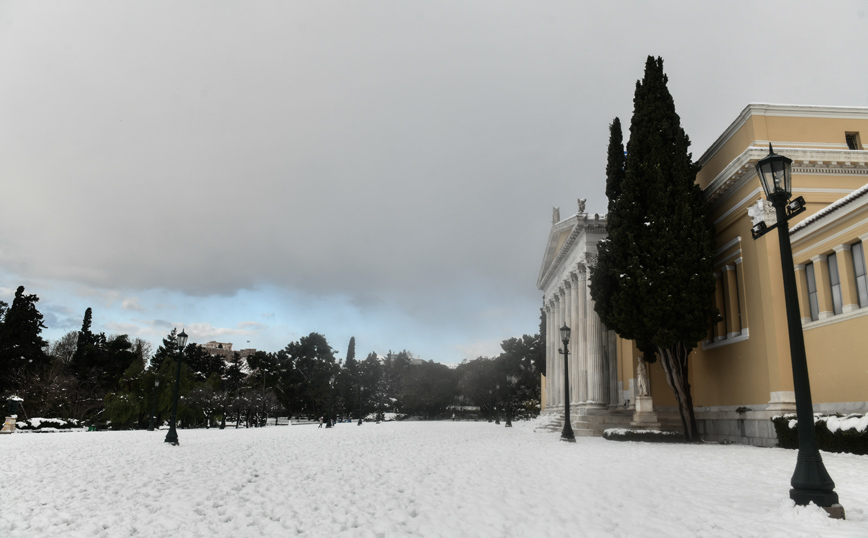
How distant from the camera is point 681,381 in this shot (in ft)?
65.9

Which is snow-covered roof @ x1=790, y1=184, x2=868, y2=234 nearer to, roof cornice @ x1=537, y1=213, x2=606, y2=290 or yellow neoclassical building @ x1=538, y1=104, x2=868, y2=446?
yellow neoclassical building @ x1=538, y1=104, x2=868, y2=446

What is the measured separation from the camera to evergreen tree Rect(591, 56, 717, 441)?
1845cm

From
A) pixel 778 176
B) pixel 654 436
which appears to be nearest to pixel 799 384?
pixel 778 176

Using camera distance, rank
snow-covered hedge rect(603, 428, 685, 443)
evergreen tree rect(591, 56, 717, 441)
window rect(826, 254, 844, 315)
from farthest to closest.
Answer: snow-covered hedge rect(603, 428, 685, 443)
evergreen tree rect(591, 56, 717, 441)
window rect(826, 254, 844, 315)

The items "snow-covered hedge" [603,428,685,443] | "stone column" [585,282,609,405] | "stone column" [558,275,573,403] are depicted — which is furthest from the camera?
"stone column" [558,275,573,403]

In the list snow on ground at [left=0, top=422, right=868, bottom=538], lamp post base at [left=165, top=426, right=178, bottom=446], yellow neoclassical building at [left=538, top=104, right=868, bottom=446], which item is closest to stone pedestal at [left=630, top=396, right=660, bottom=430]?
yellow neoclassical building at [left=538, top=104, right=868, bottom=446]

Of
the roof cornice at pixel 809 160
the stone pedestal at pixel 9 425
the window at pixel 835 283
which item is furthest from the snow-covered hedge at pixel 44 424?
the window at pixel 835 283

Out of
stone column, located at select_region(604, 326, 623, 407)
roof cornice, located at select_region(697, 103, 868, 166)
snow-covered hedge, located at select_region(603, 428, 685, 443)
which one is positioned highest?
roof cornice, located at select_region(697, 103, 868, 166)

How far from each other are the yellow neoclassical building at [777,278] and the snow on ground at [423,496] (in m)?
4.23

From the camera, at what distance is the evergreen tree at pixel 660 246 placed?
18.5m

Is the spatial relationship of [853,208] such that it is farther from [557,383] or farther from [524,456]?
[557,383]

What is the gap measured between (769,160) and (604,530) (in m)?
5.33

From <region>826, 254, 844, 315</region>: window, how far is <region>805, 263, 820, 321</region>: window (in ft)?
1.81

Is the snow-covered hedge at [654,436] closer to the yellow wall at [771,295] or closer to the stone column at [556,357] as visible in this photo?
the yellow wall at [771,295]
